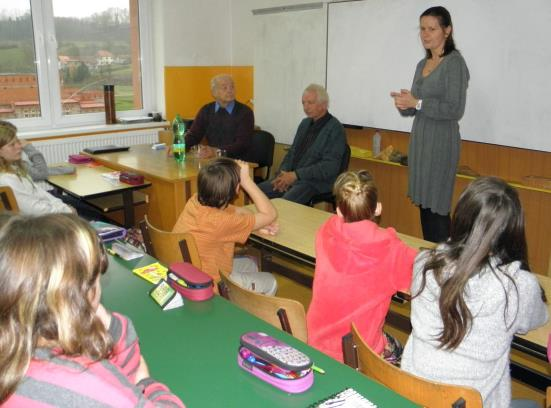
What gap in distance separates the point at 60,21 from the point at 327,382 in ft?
16.5

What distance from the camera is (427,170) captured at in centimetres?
325

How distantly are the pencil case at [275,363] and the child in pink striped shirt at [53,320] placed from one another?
1.14ft

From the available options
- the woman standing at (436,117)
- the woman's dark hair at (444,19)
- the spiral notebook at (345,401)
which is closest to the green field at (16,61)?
the woman standing at (436,117)

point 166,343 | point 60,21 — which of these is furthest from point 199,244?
point 60,21

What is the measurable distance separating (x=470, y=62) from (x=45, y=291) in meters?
3.62

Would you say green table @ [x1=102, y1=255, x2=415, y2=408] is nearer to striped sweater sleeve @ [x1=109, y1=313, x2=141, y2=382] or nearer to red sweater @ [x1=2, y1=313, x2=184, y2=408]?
striped sweater sleeve @ [x1=109, y1=313, x2=141, y2=382]

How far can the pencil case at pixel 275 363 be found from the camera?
47.2 inches

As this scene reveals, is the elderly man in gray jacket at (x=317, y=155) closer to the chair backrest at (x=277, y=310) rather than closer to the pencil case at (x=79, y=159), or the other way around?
the pencil case at (x=79, y=159)

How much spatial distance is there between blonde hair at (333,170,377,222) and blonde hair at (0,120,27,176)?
6.07ft

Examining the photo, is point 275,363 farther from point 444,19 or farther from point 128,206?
point 128,206

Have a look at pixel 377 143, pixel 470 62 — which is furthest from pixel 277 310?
pixel 377 143

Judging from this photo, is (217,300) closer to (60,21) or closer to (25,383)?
(25,383)

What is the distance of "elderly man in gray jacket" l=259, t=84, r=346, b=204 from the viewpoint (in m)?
4.00

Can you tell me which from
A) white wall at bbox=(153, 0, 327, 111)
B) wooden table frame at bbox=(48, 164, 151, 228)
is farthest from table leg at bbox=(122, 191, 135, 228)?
white wall at bbox=(153, 0, 327, 111)
